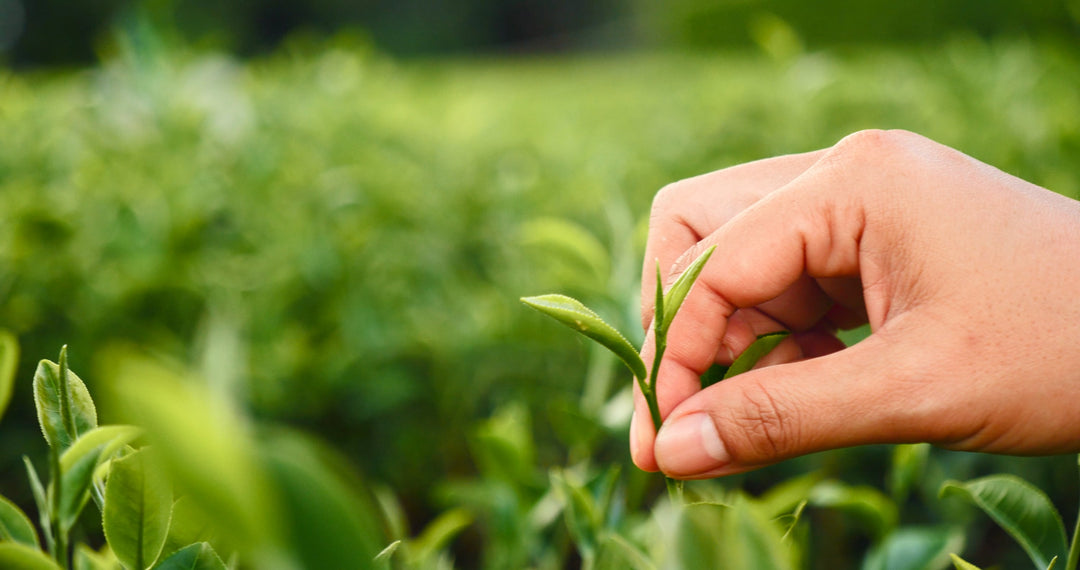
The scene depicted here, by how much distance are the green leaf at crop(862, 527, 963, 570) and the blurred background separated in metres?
0.28

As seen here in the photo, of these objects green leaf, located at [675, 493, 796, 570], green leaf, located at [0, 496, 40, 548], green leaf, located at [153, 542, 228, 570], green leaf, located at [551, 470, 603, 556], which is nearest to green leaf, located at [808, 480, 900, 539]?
green leaf, located at [551, 470, 603, 556]

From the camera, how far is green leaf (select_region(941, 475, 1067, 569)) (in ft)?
2.21

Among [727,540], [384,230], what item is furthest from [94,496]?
[384,230]

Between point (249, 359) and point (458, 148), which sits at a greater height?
point (458, 148)

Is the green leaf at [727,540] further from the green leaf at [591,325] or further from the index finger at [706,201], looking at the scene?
the index finger at [706,201]

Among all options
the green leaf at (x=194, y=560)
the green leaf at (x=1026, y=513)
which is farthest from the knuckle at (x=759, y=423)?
the green leaf at (x=194, y=560)

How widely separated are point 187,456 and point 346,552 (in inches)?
A: 3.0

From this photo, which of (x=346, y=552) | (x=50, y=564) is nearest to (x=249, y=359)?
(x=50, y=564)

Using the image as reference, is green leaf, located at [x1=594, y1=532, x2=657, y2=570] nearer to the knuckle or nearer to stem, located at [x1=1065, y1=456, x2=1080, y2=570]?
the knuckle

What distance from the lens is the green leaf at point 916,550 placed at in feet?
2.76

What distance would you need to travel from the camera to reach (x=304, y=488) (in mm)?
316

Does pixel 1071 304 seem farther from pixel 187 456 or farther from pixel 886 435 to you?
pixel 187 456

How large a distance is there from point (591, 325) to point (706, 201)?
47cm

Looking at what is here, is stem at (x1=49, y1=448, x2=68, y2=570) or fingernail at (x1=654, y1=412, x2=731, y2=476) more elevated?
stem at (x1=49, y1=448, x2=68, y2=570)
